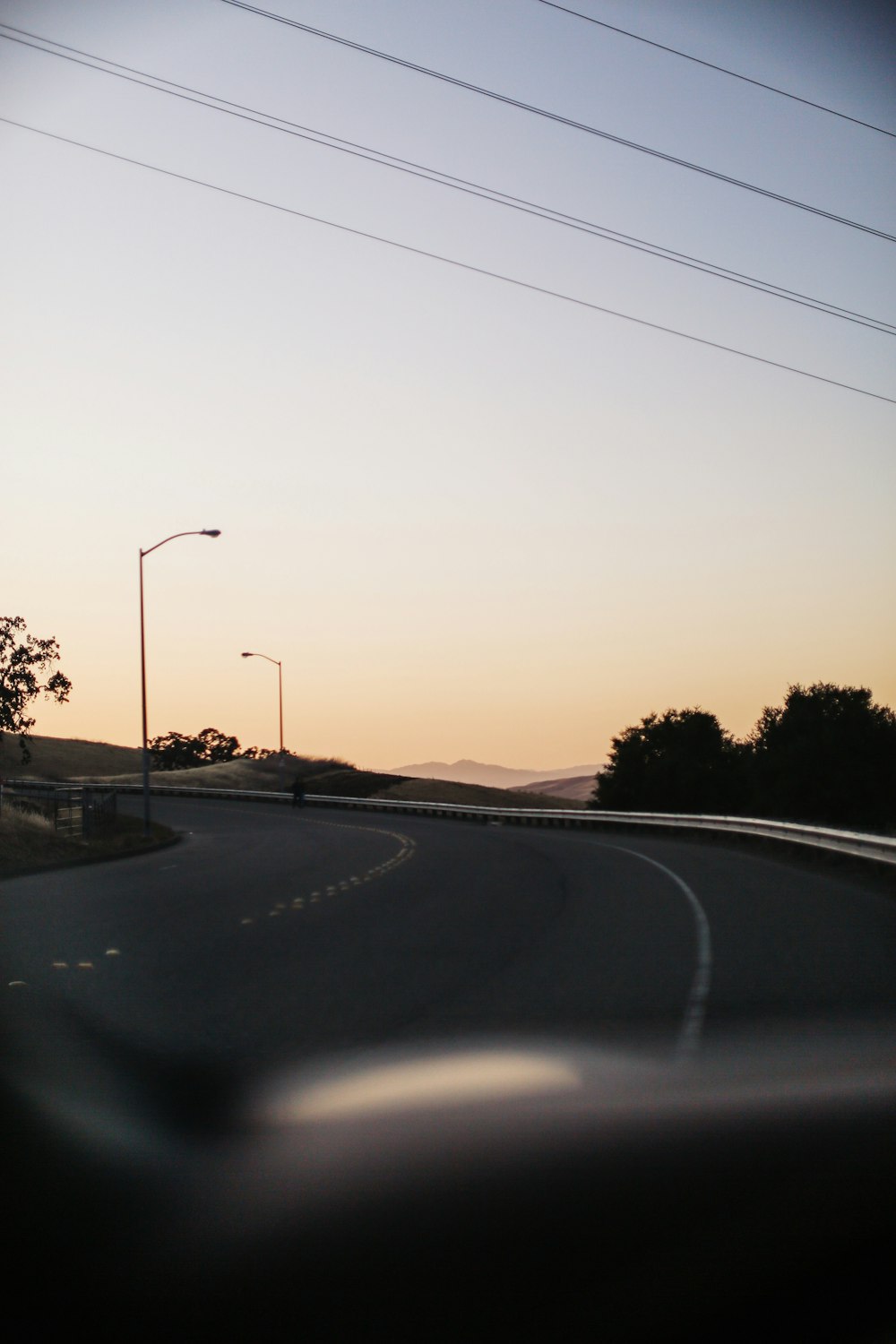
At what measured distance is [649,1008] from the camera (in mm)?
10258

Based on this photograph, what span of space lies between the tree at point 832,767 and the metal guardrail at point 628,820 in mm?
36169

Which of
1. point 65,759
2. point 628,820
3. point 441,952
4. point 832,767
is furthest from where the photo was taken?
point 65,759

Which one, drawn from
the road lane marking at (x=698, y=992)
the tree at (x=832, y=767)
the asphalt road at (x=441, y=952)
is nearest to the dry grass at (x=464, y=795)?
the tree at (x=832, y=767)

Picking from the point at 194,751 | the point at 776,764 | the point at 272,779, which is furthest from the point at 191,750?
the point at 776,764

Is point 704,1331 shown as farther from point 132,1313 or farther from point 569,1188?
point 132,1313

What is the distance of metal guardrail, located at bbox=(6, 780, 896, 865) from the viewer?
26.4 metres

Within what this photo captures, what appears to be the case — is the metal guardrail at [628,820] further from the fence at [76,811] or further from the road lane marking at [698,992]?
the road lane marking at [698,992]

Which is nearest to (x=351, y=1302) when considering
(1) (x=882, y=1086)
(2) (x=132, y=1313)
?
(2) (x=132, y=1313)

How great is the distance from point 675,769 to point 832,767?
19665mm

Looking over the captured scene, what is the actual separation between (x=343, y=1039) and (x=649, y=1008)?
9.06 ft

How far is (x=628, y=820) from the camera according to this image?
5016 cm

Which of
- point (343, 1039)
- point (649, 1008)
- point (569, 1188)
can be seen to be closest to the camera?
point (569, 1188)

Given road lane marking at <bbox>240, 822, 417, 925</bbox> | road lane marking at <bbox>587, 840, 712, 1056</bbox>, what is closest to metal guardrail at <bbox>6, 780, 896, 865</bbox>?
road lane marking at <bbox>587, 840, 712, 1056</bbox>

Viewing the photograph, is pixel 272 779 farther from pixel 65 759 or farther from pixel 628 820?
pixel 628 820
